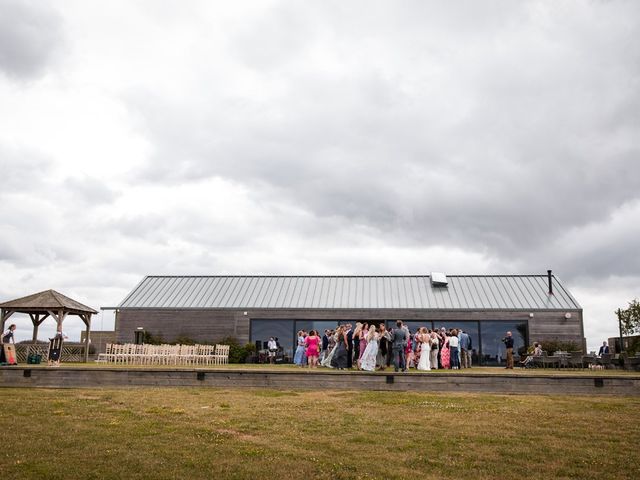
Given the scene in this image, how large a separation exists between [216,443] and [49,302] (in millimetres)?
19921

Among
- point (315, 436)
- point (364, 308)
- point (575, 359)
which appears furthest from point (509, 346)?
point (315, 436)

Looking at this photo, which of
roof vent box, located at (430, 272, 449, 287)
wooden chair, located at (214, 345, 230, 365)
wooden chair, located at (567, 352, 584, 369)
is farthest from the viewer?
roof vent box, located at (430, 272, 449, 287)

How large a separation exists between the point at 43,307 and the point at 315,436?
2007 centimetres

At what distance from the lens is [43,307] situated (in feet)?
83.3

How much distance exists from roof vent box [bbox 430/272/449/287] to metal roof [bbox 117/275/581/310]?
1.06 feet

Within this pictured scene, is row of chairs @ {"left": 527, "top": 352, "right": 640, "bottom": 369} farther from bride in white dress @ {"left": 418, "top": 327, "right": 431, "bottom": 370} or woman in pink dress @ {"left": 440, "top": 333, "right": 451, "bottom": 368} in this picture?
bride in white dress @ {"left": 418, "top": 327, "right": 431, "bottom": 370}

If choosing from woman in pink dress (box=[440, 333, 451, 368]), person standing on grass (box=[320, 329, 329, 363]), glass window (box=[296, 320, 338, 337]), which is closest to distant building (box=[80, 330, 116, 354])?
glass window (box=[296, 320, 338, 337])

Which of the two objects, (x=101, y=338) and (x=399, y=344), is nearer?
(x=399, y=344)

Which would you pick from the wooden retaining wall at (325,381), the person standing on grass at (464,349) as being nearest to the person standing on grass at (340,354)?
the wooden retaining wall at (325,381)

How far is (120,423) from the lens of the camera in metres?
10.2

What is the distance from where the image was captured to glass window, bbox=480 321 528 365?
31047mm

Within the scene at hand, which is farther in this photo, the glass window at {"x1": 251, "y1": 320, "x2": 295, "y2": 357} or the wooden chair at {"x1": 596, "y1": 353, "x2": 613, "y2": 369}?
the glass window at {"x1": 251, "y1": 320, "x2": 295, "y2": 357}

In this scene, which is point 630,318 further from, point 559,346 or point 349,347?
point 349,347

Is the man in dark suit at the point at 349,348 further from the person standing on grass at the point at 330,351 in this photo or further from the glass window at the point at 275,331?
the glass window at the point at 275,331
